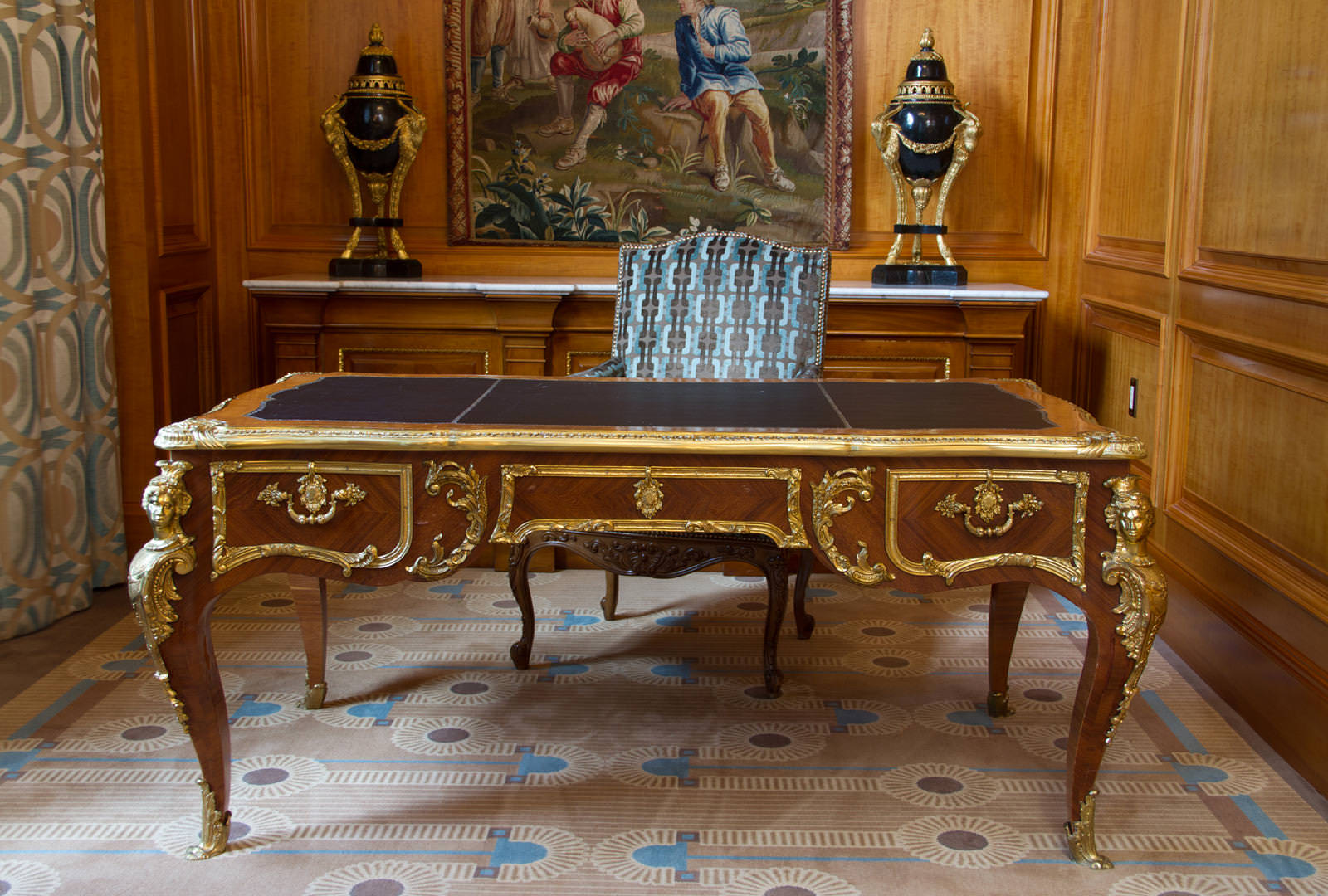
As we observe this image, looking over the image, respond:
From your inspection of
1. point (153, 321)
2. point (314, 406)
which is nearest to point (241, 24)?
point (153, 321)

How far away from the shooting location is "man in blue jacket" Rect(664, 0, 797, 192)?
14.6 feet

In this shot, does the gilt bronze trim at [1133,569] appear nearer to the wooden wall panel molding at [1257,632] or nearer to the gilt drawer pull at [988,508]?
the gilt drawer pull at [988,508]

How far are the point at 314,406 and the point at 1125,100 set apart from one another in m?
2.93

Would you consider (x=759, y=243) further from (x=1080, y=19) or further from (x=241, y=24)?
(x=241, y=24)

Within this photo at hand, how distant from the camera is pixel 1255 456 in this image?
3010mm

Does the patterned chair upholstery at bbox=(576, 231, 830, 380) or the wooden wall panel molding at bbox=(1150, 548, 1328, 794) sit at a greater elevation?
the patterned chair upholstery at bbox=(576, 231, 830, 380)

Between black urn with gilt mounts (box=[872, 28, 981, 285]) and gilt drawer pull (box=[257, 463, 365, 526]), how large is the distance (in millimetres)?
2604

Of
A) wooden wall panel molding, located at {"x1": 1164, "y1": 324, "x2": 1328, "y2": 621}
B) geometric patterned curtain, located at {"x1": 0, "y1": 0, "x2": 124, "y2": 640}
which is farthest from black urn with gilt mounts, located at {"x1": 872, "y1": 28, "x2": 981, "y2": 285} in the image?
geometric patterned curtain, located at {"x1": 0, "y1": 0, "x2": 124, "y2": 640}

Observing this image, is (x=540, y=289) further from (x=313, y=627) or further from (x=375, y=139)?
(x=313, y=627)

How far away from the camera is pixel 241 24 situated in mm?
4484

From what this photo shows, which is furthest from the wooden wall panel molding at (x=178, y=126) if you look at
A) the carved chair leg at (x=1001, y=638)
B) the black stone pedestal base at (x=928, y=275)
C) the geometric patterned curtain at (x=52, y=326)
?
the carved chair leg at (x=1001, y=638)

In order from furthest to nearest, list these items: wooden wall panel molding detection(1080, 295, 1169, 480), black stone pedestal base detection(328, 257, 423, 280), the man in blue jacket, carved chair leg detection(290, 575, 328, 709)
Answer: the man in blue jacket < black stone pedestal base detection(328, 257, 423, 280) < wooden wall panel molding detection(1080, 295, 1169, 480) < carved chair leg detection(290, 575, 328, 709)

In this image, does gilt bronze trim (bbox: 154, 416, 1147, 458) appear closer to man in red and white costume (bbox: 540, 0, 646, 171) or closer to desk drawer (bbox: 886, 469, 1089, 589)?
desk drawer (bbox: 886, 469, 1089, 589)

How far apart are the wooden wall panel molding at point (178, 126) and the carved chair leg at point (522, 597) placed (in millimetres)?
1804
